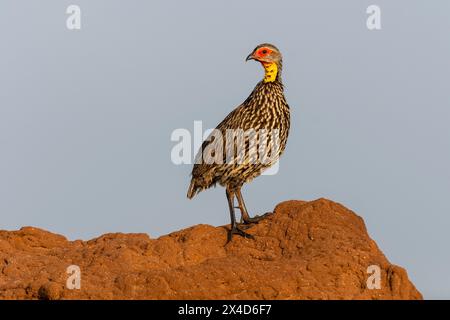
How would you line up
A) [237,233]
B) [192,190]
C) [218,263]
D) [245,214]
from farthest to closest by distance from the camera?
[192,190]
[245,214]
[237,233]
[218,263]

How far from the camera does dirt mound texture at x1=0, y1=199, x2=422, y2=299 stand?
10.7 meters

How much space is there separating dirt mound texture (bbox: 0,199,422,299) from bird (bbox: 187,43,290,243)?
0.67m

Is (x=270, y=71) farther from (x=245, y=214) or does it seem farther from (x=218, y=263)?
(x=218, y=263)

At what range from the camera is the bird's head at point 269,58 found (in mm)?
13539

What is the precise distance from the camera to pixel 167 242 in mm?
12453

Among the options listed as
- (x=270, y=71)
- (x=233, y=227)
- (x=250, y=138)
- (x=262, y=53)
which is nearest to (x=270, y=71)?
(x=270, y=71)

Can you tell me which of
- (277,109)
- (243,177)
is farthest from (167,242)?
(277,109)

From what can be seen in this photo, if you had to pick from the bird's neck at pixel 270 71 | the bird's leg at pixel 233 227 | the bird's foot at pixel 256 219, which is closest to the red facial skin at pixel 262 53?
the bird's neck at pixel 270 71

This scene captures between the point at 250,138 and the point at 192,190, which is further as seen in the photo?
the point at 192,190

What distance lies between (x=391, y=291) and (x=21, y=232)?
594cm

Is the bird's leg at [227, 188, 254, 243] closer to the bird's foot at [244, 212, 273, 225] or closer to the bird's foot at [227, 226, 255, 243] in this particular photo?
the bird's foot at [227, 226, 255, 243]

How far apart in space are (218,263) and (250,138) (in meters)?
2.75

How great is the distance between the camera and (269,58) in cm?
1356
